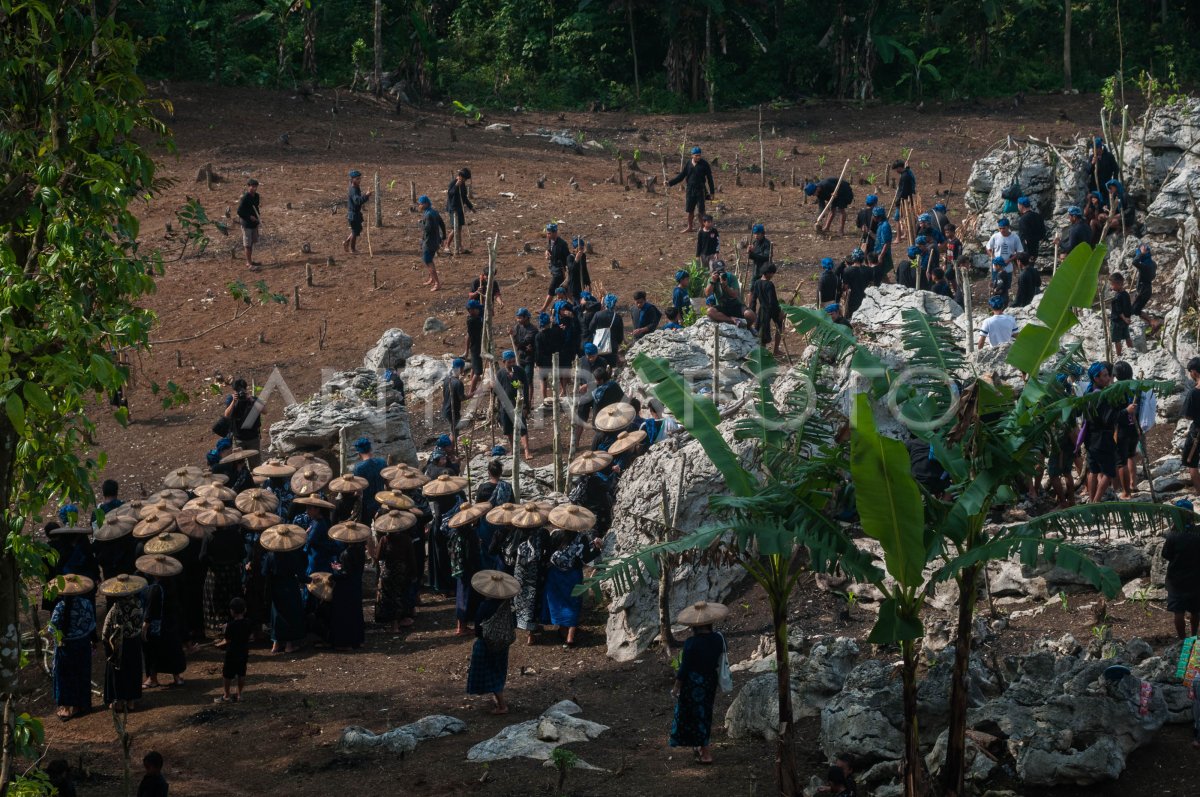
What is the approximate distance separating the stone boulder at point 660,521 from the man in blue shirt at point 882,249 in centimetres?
656

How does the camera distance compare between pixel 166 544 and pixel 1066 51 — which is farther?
pixel 1066 51

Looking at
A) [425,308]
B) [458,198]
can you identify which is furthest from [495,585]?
[458,198]

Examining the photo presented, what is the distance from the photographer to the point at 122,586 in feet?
36.2

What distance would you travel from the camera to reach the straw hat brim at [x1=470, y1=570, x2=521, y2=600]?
34.3 ft

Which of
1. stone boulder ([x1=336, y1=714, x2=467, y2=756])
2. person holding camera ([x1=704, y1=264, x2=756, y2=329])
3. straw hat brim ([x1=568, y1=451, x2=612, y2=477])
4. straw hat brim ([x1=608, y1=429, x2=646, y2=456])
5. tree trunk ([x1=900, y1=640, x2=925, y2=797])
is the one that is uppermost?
person holding camera ([x1=704, y1=264, x2=756, y2=329])

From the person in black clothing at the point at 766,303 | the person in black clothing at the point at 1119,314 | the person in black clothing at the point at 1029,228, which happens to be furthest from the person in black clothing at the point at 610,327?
the person in black clothing at the point at 1029,228

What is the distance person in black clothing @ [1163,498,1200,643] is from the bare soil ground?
0.65 m

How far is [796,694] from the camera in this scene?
33.3ft

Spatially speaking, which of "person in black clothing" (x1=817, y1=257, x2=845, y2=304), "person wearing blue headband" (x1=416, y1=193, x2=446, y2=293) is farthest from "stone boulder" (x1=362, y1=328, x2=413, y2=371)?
"person in black clothing" (x1=817, y1=257, x2=845, y2=304)

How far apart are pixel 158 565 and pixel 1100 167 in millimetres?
15412

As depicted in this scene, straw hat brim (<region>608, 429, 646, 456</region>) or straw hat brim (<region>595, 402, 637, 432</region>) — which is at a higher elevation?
straw hat brim (<region>595, 402, 637, 432</region>)

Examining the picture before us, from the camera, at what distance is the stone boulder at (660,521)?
12203 millimetres

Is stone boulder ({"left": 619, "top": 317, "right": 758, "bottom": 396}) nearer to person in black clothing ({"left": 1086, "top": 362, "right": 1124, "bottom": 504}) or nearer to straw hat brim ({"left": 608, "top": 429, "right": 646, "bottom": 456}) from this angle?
straw hat brim ({"left": 608, "top": 429, "right": 646, "bottom": 456})

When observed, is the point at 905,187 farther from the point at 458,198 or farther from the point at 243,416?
the point at 243,416
